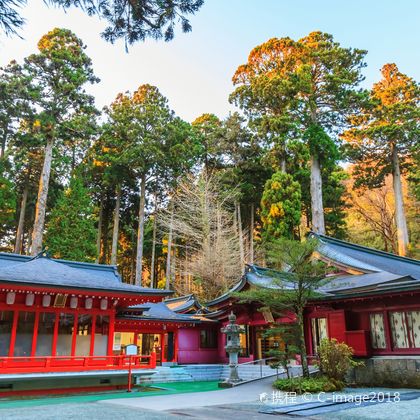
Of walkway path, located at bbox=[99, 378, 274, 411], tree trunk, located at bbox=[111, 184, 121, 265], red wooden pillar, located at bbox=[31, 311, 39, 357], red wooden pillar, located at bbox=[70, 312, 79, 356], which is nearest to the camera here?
walkway path, located at bbox=[99, 378, 274, 411]

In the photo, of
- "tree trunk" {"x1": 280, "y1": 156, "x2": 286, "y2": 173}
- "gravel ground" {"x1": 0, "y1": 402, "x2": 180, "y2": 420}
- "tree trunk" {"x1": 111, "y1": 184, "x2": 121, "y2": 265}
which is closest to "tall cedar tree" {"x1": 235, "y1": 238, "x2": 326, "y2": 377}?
"gravel ground" {"x1": 0, "y1": 402, "x2": 180, "y2": 420}

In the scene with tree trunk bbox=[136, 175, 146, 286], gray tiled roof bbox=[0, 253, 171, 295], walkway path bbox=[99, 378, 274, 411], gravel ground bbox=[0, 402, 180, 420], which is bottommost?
walkway path bbox=[99, 378, 274, 411]

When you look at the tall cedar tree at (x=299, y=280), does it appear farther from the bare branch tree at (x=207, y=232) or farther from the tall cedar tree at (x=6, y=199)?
the tall cedar tree at (x=6, y=199)

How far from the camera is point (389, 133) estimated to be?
27.2 m

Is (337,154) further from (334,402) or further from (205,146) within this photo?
(334,402)

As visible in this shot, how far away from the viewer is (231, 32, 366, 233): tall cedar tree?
2520 cm

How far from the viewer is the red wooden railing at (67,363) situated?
1177 centimetres

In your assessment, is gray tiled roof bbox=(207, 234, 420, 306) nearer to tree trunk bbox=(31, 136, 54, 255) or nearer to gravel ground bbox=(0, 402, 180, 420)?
gravel ground bbox=(0, 402, 180, 420)

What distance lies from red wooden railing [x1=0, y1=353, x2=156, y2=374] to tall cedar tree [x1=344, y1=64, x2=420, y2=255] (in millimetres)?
20819

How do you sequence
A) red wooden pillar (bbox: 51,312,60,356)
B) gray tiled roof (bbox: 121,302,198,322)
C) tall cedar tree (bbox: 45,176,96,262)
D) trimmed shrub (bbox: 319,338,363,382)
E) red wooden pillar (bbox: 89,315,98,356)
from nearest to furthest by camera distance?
trimmed shrub (bbox: 319,338,363,382) → red wooden pillar (bbox: 51,312,60,356) → red wooden pillar (bbox: 89,315,98,356) → gray tiled roof (bbox: 121,302,198,322) → tall cedar tree (bbox: 45,176,96,262)

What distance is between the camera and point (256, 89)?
26531 millimetres

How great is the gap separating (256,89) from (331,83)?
5.08 m

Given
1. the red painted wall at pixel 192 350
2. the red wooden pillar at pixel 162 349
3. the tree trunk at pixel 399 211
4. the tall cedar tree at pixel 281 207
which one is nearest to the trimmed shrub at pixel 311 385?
the red wooden pillar at pixel 162 349

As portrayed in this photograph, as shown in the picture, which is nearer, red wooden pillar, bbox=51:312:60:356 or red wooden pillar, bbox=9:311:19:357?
red wooden pillar, bbox=9:311:19:357
